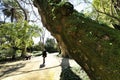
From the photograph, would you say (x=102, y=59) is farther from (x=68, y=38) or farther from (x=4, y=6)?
(x=4, y=6)

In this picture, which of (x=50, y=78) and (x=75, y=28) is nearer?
(x=75, y=28)

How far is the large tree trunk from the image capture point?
651 cm

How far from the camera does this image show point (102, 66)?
656 cm

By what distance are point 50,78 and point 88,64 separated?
384 inches

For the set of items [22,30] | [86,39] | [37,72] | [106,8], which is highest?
[106,8]

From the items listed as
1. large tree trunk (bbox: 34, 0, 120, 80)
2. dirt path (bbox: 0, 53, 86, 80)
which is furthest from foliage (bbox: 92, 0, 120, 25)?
large tree trunk (bbox: 34, 0, 120, 80)

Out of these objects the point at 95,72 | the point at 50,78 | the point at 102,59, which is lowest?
the point at 50,78

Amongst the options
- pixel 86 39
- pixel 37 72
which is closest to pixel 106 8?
pixel 37 72

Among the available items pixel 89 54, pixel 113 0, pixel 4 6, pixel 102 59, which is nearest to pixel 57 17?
pixel 89 54

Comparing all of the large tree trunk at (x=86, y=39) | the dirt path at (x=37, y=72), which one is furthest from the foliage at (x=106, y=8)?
the large tree trunk at (x=86, y=39)

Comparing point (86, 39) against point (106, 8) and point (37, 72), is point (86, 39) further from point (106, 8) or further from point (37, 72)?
point (106, 8)

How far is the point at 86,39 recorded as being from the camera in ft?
23.8

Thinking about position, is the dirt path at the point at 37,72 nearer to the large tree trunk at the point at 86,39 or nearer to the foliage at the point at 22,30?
the large tree trunk at the point at 86,39

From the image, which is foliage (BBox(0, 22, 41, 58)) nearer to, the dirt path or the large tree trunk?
the dirt path
